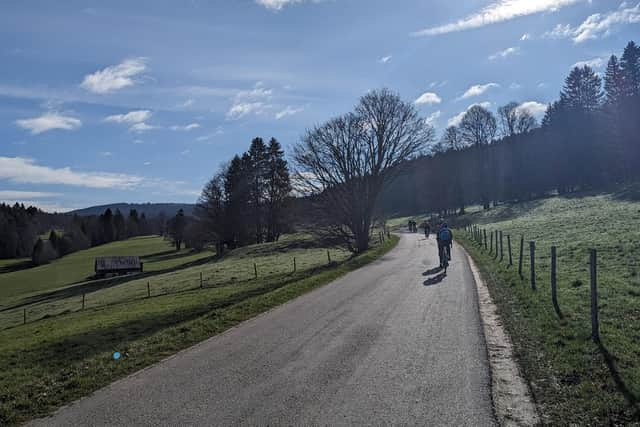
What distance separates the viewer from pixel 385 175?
34594mm

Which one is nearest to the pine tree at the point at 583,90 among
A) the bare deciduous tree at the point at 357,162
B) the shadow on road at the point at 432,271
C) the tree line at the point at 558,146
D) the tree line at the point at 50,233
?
the tree line at the point at 558,146

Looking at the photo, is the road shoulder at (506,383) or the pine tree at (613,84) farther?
the pine tree at (613,84)

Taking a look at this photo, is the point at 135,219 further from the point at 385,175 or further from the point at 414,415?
the point at 414,415

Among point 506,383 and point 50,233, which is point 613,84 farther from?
point 50,233

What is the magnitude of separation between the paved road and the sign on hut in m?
55.5

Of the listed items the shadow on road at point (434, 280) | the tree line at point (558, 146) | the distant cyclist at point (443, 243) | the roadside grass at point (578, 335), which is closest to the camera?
the roadside grass at point (578, 335)

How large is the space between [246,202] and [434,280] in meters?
47.9

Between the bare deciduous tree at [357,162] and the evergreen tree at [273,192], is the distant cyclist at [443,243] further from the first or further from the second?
the evergreen tree at [273,192]

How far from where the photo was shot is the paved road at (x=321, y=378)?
503 centimetres

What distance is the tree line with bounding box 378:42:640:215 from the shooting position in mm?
57688

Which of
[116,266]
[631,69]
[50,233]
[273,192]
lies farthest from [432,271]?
[50,233]

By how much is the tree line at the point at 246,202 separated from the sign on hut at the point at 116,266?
9489 millimetres

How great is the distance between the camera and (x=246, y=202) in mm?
61031

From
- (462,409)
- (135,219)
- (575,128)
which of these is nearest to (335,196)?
(462,409)
